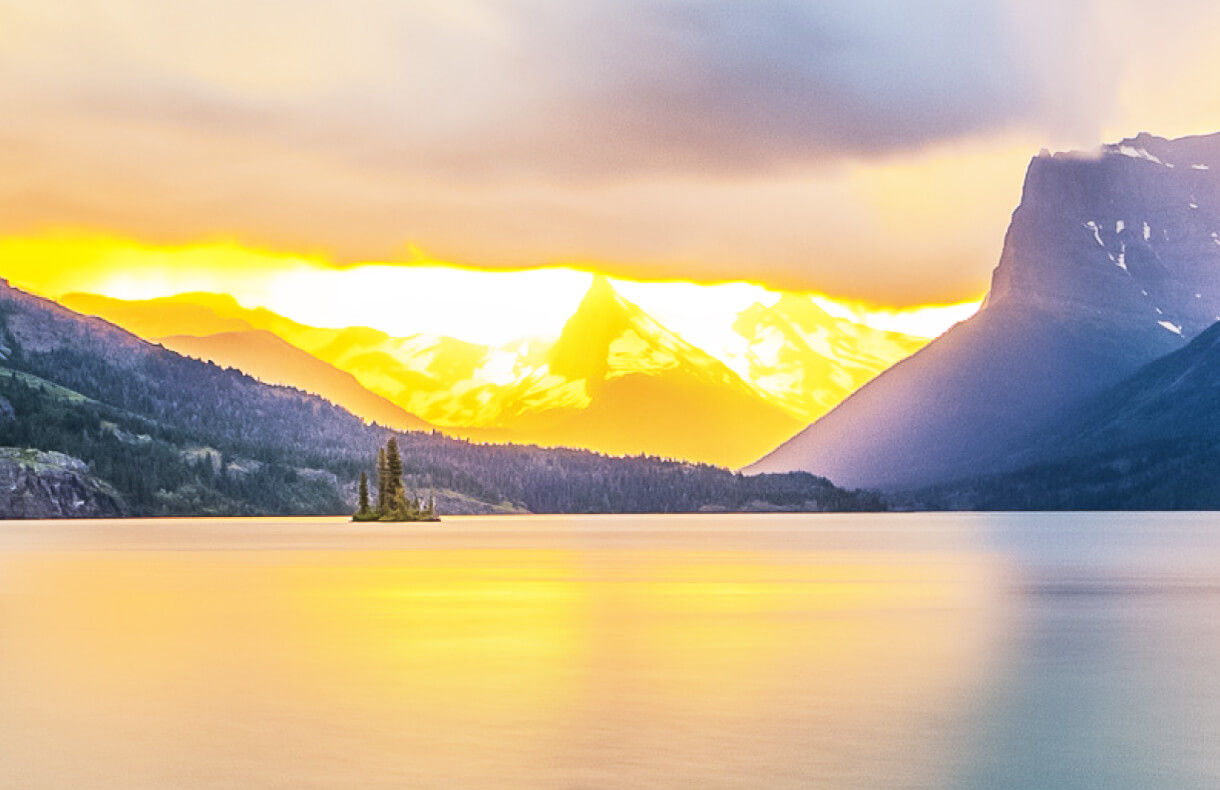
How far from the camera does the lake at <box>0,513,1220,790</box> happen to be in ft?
168

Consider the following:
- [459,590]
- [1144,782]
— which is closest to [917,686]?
[1144,782]

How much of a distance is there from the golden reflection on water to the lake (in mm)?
215

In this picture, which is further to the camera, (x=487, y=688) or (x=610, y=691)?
(x=487, y=688)

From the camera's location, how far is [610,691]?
233ft

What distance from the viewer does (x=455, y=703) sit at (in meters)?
66.9

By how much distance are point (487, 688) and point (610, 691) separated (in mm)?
5807

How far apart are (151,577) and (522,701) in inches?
4281

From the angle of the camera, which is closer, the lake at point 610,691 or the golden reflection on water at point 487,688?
the lake at point 610,691

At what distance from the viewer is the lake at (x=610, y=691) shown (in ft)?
168

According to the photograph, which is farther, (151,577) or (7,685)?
(151,577)

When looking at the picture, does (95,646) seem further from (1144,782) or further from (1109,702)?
(1144,782)

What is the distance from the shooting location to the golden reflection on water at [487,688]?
51688 millimetres

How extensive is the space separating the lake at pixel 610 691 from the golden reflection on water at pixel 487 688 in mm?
215

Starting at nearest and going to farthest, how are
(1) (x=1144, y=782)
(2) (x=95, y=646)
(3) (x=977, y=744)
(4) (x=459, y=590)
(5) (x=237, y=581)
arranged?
1. (1) (x=1144, y=782)
2. (3) (x=977, y=744)
3. (2) (x=95, y=646)
4. (4) (x=459, y=590)
5. (5) (x=237, y=581)
